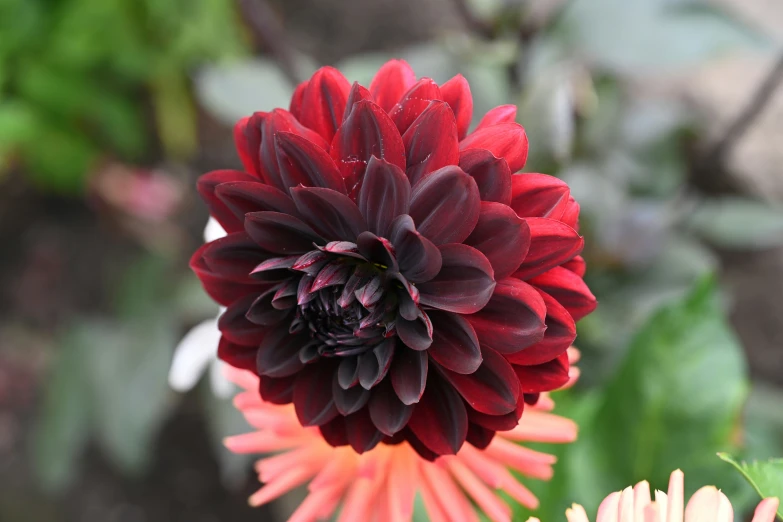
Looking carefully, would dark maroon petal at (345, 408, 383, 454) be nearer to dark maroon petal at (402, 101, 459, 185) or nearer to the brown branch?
dark maroon petal at (402, 101, 459, 185)

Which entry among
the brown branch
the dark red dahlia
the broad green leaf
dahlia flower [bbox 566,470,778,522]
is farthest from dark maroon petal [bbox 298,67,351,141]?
the broad green leaf

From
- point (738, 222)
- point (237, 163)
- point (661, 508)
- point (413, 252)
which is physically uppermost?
point (413, 252)

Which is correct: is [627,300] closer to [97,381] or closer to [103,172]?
[97,381]

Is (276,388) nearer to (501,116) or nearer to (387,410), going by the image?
(387,410)

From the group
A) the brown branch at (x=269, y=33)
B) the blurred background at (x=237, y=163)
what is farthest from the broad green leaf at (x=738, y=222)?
the brown branch at (x=269, y=33)

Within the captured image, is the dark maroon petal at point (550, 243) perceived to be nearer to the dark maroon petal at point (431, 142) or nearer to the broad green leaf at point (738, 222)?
the dark maroon petal at point (431, 142)

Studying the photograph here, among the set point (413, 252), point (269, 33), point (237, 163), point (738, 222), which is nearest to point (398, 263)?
point (413, 252)
